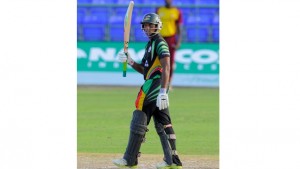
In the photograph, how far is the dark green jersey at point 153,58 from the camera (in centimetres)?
751

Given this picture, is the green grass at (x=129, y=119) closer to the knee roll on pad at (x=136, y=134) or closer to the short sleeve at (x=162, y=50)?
the knee roll on pad at (x=136, y=134)

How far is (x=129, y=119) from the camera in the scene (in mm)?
12180

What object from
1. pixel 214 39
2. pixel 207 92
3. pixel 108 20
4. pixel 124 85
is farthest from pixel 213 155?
pixel 108 20

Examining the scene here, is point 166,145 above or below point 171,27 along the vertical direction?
below

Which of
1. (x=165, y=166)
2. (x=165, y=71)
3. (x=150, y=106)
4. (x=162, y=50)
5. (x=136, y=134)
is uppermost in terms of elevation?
(x=162, y=50)

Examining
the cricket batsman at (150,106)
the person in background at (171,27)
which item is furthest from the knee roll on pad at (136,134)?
the person in background at (171,27)

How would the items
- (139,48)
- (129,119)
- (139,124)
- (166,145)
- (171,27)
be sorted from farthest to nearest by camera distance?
(139,48) < (171,27) < (129,119) < (166,145) < (139,124)

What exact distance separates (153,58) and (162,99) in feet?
1.46

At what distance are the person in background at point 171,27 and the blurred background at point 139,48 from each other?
2.22m

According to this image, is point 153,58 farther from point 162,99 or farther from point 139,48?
point 139,48

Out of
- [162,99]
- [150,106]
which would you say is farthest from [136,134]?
[162,99]

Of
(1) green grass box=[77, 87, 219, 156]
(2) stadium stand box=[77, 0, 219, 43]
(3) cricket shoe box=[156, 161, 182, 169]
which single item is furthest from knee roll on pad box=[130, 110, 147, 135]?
(2) stadium stand box=[77, 0, 219, 43]
